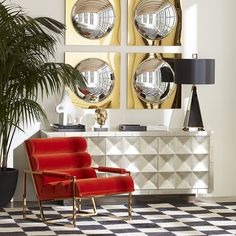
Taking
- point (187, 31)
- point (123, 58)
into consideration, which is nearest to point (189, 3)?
point (187, 31)

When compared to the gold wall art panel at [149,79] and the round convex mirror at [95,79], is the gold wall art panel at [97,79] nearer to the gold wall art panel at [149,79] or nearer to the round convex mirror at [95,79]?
the round convex mirror at [95,79]

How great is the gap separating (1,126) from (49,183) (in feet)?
3.68

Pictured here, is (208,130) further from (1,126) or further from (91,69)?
(1,126)

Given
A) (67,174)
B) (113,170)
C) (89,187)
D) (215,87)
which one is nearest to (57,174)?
(67,174)

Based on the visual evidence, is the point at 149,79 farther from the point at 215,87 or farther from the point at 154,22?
the point at 215,87

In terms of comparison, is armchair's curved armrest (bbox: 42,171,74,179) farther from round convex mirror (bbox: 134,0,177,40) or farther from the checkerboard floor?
round convex mirror (bbox: 134,0,177,40)

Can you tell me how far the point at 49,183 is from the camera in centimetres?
787

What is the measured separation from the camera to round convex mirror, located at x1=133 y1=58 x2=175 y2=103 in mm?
9352

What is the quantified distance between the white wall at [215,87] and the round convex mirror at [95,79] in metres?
0.18

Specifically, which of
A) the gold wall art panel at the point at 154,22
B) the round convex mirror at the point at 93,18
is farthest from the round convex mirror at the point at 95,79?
the gold wall art panel at the point at 154,22

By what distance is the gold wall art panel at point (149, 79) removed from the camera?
934cm

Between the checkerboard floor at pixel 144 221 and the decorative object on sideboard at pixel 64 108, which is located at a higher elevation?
the decorative object on sideboard at pixel 64 108

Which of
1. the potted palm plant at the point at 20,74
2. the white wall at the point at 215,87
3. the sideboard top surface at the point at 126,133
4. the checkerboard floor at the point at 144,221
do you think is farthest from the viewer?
the white wall at the point at 215,87

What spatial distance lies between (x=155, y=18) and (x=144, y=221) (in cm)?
257
